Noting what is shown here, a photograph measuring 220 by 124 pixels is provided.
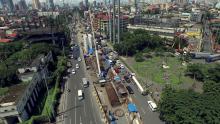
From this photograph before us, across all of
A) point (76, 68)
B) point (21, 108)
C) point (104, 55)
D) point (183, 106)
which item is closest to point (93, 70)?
point (76, 68)

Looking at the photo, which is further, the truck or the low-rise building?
the truck

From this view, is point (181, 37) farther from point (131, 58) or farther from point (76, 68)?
point (76, 68)

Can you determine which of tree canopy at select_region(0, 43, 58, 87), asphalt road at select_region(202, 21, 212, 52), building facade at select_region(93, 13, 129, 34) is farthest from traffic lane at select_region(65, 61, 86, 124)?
asphalt road at select_region(202, 21, 212, 52)

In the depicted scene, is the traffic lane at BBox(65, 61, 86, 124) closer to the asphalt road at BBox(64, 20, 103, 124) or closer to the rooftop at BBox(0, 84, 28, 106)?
the asphalt road at BBox(64, 20, 103, 124)

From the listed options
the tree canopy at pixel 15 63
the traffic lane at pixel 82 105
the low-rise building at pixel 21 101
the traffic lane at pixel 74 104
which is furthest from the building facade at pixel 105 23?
the low-rise building at pixel 21 101

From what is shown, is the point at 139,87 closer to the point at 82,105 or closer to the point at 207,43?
the point at 82,105

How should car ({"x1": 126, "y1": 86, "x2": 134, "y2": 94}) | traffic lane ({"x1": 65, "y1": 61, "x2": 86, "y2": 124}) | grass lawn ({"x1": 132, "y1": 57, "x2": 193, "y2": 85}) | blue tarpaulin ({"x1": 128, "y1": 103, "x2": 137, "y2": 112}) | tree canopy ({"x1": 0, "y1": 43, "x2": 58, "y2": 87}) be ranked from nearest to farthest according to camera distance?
traffic lane ({"x1": 65, "y1": 61, "x2": 86, "y2": 124}) < blue tarpaulin ({"x1": 128, "y1": 103, "x2": 137, "y2": 112}) < car ({"x1": 126, "y1": 86, "x2": 134, "y2": 94}) < tree canopy ({"x1": 0, "y1": 43, "x2": 58, "y2": 87}) < grass lawn ({"x1": 132, "y1": 57, "x2": 193, "y2": 85})
